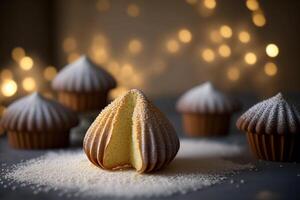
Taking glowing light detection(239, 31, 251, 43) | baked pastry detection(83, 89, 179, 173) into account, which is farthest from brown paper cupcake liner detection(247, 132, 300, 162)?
glowing light detection(239, 31, 251, 43)

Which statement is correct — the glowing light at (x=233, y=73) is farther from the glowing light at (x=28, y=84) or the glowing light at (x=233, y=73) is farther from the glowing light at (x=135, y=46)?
the glowing light at (x=28, y=84)

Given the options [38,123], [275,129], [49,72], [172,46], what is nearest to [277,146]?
[275,129]

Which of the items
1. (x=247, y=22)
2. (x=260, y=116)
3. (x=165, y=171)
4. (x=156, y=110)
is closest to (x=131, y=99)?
(x=156, y=110)

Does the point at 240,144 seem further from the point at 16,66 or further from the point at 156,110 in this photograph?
the point at 16,66

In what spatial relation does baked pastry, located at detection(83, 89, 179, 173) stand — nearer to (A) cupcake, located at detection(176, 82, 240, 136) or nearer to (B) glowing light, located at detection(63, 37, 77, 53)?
(A) cupcake, located at detection(176, 82, 240, 136)

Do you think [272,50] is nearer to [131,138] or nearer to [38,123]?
[131,138]

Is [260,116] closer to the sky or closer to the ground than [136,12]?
closer to the ground

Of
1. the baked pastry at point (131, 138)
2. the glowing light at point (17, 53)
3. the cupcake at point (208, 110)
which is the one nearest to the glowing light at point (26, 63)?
the glowing light at point (17, 53)
